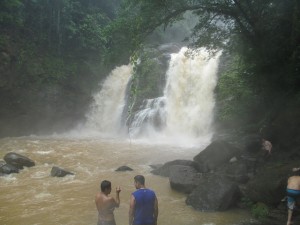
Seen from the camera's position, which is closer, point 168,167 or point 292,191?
point 292,191

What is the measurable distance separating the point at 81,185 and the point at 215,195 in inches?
199

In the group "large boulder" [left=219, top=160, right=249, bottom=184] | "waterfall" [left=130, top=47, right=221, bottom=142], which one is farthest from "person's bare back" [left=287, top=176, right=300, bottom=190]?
"waterfall" [left=130, top=47, right=221, bottom=142]

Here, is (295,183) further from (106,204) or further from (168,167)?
(168,167)

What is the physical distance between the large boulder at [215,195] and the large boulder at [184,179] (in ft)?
3.71

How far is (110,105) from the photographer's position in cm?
2772

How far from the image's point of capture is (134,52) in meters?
12.7

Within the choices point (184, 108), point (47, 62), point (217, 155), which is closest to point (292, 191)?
point (217, 155)

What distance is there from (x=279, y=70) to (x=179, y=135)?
11.8 m

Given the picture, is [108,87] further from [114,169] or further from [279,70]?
[279,70]

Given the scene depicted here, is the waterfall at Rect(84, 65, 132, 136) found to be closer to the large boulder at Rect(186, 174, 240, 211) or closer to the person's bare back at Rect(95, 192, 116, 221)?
the large boulder at Rect(186, 174, 240, 211)

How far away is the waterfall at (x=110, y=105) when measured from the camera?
87.7 ft

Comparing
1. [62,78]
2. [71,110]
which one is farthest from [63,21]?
[71,110]

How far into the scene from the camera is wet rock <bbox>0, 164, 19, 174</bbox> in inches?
534

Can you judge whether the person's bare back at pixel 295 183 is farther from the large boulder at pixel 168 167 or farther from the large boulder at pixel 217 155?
the large boulder at pixel 168 167
